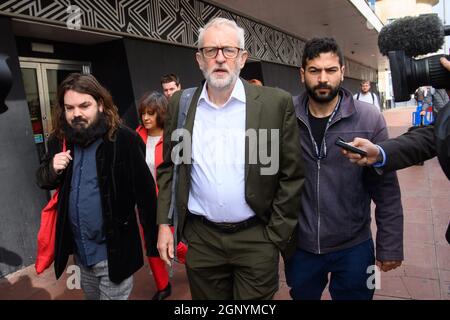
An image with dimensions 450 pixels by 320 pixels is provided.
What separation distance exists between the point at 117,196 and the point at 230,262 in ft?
2.44

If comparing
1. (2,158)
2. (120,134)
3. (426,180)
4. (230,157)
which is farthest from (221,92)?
(426,180)

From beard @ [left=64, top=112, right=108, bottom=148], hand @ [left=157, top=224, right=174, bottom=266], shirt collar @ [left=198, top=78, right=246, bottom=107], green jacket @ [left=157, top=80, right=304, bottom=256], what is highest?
shirt collar @ [left=198, top=78, right=246, bottom=107]

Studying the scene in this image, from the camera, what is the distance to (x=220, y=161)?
1918mm

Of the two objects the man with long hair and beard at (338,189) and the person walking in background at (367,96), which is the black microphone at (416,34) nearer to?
the man with long hair and beard at (338,189)

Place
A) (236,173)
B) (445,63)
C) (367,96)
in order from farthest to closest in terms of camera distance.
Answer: (367,96) → (236,173) → (445,63)

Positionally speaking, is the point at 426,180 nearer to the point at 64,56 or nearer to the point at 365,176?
the point at 365,176

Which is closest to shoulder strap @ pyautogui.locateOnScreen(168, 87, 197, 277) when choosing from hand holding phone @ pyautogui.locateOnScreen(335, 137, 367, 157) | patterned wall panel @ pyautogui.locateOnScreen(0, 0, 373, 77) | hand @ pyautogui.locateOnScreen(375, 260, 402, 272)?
hand holding phone @ pyautogui.locateOnScreen(335, 137, 367, 157)

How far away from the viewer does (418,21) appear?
4.48ft

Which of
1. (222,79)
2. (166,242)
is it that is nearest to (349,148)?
(222,79)

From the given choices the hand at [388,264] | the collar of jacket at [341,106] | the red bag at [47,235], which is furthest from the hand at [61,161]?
the hand at [388,264]

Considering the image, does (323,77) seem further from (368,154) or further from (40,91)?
(40,91)

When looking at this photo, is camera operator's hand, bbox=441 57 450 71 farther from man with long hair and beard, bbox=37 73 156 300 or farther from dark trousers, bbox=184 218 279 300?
man with long hair and beard, bbox=37 73 156 300

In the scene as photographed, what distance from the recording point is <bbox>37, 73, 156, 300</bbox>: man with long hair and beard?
6.86 ft

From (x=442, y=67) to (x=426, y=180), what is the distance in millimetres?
6321
